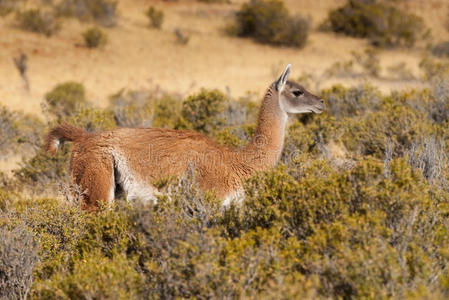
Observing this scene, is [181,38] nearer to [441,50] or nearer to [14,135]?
[441,50]

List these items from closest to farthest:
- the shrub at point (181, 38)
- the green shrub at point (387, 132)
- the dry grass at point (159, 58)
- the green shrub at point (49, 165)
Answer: the green shrub at point (387, 132)
the green shrub at point (49, 165)
the dry grass at point (159, 58)
the shrub at point (181, 38)

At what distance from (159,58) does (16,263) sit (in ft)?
62.9

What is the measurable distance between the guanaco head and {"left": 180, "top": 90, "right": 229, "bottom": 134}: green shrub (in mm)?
3404

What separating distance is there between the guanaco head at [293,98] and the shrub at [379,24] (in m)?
22.3

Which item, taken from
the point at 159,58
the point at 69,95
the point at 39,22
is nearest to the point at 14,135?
the point at 69,95

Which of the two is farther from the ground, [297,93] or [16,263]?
[297,93]

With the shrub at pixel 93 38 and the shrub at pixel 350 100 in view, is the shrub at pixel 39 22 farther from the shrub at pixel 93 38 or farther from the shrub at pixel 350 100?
the shrub at pixel 350 100

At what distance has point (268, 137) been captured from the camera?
18.0 ft

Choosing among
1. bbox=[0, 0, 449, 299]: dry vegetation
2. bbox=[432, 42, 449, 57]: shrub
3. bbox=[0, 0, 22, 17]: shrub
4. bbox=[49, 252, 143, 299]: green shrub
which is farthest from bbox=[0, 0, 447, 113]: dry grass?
bbox=[49, 252, 143, 299]: green shrub

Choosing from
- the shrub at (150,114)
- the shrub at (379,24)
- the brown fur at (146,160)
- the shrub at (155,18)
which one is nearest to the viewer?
the brown fur at (146,160)

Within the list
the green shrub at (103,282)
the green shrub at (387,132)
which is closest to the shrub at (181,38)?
the green shrub at (387,132)

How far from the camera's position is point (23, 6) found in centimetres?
2748

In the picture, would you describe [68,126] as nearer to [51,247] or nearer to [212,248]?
[51,247]

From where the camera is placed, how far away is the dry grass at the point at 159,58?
17578 mm
